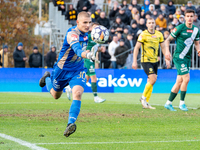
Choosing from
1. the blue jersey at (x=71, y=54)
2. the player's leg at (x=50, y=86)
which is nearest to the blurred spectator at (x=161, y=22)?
the player's leg at (x=50, y=86)

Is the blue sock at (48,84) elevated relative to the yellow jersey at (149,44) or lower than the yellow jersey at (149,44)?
lower

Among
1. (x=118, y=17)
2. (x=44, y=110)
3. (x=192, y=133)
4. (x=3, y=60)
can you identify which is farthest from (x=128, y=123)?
(x=118, y=17)

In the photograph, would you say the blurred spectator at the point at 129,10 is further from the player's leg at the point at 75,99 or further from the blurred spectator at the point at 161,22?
the player's leg at the point at 75,99

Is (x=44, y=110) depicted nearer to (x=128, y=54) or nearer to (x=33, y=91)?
(x=33, y=91)

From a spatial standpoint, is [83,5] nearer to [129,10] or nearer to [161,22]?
[129,10]

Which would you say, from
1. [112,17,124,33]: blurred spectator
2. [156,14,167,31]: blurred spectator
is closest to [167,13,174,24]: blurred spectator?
[156,14,167,31]: blurred spectator

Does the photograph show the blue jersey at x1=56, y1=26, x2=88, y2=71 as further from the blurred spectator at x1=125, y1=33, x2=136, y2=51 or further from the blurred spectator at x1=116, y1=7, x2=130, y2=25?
the blurred spectator at x1=116, y1=7, x2=130, y2=25

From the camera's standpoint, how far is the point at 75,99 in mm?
6652

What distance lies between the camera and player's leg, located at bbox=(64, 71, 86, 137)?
20.3ft

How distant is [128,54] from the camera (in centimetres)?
1955

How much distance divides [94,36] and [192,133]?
2404 millimetres

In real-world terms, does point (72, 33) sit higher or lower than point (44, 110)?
higher

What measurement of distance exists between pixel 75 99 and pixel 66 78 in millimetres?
782

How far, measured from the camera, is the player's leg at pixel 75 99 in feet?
20.3
